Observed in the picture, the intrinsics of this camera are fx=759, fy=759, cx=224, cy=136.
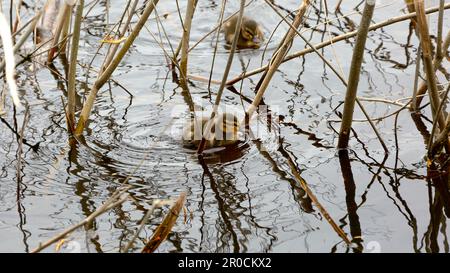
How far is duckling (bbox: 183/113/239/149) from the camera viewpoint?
11.5 ft

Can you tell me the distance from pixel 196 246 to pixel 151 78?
1769 mm

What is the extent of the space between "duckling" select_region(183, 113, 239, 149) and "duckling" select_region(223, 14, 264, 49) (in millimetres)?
1409

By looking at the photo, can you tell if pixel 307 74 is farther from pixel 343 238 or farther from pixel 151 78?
pixel 343 238

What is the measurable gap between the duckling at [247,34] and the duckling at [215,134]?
141 cm

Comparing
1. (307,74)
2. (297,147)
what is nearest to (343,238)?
(297,147)

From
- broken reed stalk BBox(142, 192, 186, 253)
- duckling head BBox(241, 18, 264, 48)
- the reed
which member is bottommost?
broken reed stalk BBox(142, 192, 186, 253)

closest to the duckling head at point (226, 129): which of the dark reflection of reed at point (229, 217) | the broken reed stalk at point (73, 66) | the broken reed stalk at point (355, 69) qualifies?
the dark reflection of reed at point (229, 217)

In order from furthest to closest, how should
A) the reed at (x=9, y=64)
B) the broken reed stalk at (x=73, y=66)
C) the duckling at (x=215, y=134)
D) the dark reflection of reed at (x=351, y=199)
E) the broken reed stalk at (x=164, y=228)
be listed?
the duckling at (x=215, y=134) → the broken reed stalk at (x=73, y=66) → the dark reflection of reed at (x=351, y=199) → the broken reed stalk at (x=164, y=228) → the reed at (x=9, y=64)

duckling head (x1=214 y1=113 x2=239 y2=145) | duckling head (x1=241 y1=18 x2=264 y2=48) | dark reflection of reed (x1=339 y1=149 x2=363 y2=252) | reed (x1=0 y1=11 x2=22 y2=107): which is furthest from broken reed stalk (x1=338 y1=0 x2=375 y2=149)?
duckling head (x1=241 y1=18 x2=264 y2=48)

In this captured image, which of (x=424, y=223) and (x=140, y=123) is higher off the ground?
(x=140, y=123)

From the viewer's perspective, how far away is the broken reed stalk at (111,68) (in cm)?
314

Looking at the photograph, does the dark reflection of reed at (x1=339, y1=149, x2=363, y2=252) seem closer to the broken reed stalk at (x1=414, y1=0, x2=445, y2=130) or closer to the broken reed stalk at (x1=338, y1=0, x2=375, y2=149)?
the broken reed stalk at (x1=338, y1=0, x2=375, y2=149)

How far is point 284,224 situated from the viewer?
287cm

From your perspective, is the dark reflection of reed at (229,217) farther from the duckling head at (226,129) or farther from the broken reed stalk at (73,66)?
the broken reed stalk at (73,66)
